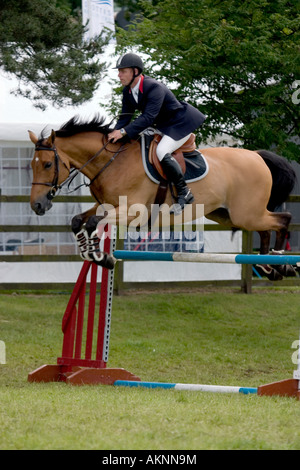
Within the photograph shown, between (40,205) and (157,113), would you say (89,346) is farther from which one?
(157,113)

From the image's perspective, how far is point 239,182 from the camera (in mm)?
7000

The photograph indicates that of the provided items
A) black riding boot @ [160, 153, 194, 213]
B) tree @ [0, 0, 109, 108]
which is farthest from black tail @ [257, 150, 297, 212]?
tree @ [0, 0, 109, 108]

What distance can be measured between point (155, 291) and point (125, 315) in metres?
1.40

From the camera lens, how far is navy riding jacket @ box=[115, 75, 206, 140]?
6.16m

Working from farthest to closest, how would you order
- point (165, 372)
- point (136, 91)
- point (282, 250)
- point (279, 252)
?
point (165, 372) → point (282, 250) → point (279, 252) → point (136, 91)

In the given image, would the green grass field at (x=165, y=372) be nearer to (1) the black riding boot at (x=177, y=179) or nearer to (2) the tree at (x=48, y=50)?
(1) the black riding boot at (x=177, y=179)

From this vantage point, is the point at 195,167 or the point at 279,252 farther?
the point at 279,252

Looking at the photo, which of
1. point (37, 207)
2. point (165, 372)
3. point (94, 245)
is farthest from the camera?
point (165, 372)

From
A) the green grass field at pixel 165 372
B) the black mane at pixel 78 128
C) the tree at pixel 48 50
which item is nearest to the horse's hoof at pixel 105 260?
the green grass field at pixel 165 372

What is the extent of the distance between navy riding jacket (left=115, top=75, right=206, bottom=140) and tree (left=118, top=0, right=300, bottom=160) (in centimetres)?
256

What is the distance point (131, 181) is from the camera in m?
6.35

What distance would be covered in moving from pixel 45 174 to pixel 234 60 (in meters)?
3.83

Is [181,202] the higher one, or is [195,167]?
[195,167]
